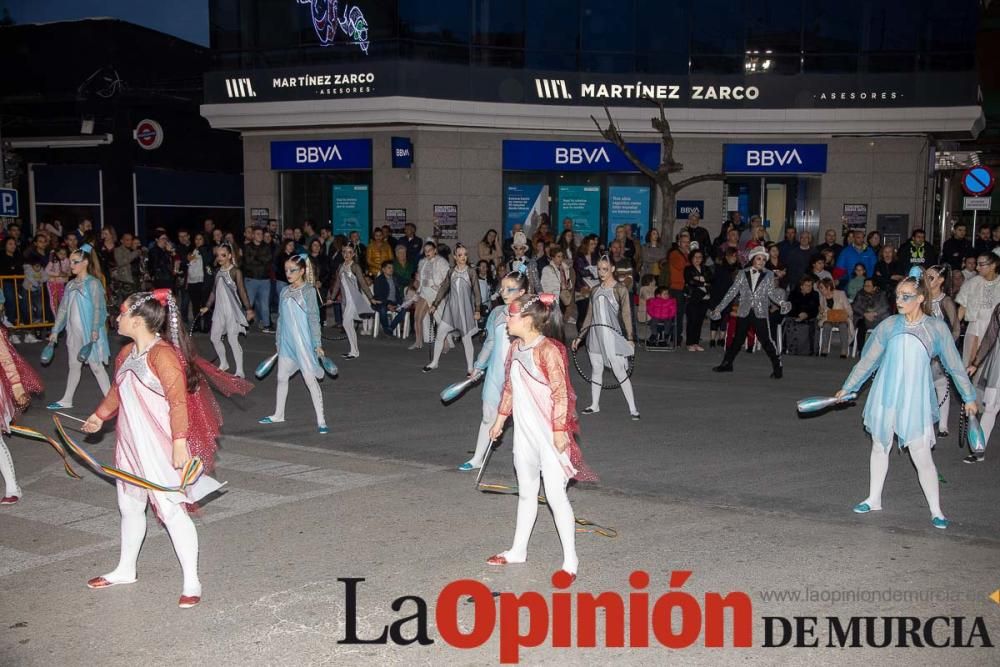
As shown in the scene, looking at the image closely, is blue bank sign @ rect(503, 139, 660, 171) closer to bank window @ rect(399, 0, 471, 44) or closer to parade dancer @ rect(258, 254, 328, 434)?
bank window @ rect(399, 0, 471, 44)

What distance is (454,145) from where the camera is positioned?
2483 cm

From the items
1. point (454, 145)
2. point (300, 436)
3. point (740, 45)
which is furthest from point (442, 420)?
point (740, 45)

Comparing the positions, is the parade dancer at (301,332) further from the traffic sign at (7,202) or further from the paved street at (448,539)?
the traffic sign at (7,202)

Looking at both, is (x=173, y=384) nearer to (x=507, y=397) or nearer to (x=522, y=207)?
(x=507, y=397)

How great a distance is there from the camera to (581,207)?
26.0 m

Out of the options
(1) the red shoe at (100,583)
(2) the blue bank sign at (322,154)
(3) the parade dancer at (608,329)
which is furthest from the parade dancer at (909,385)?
(2) the blue bank sign at (322,154)

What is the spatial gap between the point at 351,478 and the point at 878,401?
4.42m

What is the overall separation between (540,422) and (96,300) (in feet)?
23.8

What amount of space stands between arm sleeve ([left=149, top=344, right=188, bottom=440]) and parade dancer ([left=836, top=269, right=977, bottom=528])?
4.81 meters

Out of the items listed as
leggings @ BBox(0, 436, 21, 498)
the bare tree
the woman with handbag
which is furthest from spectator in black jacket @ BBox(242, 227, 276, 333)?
leggings @ BBox(0, 436, 21, 498)

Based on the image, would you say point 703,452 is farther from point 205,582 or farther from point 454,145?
point 454,145

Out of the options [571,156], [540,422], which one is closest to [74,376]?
[540,422]

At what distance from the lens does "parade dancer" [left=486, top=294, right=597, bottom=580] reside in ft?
20.9

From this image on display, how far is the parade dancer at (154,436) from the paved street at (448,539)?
27 centimetres
